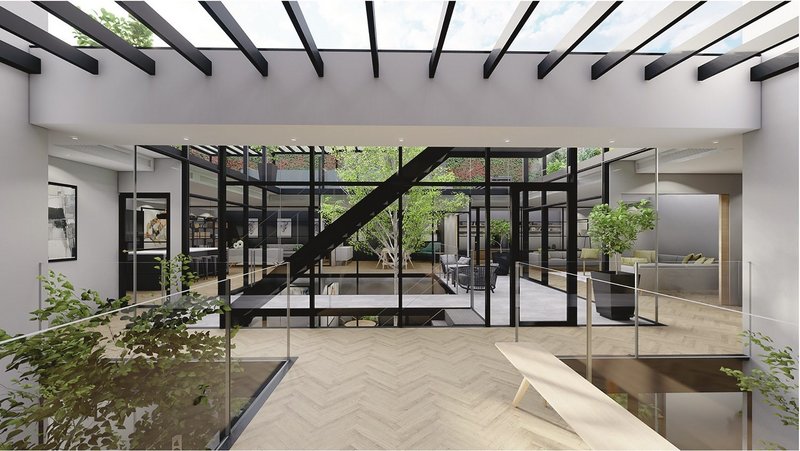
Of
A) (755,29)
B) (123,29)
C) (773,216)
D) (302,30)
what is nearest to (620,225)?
(773,216)

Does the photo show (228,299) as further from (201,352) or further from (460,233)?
(460,233)

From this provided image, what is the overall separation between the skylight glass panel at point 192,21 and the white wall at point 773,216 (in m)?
5.67

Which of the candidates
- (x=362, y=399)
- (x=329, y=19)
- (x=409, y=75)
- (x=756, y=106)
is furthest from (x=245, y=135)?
(x=756, y=106)

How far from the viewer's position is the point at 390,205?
232 inches

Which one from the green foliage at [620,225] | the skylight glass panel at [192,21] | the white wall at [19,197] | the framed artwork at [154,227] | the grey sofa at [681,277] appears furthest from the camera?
the green foliage at [620,225]

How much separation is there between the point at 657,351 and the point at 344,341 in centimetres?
420

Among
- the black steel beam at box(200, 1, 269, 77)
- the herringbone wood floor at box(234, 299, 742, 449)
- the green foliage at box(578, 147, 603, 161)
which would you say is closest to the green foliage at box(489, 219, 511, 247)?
the herringbone wood floor at box(234, 299, 742, 449)

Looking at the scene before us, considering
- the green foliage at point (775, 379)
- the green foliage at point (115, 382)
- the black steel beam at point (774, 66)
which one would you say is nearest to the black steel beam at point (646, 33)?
the black steel beam at point (774, 66)

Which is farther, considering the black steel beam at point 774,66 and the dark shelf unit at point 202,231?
the dark shelf unit at point 202,231

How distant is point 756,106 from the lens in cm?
386

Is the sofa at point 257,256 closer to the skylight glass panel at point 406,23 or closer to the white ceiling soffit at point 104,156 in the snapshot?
the white ceiling soffit at point 104,156

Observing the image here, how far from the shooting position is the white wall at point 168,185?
525 cm

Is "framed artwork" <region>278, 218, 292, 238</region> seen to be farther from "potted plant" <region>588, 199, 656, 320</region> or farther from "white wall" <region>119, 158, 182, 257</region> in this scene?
"potted plant" <region>588, 199, 656, 320</region>

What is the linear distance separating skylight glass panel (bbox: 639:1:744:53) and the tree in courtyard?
3.08 m
